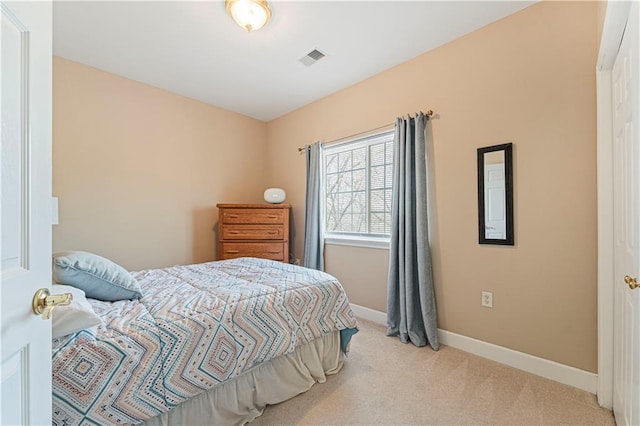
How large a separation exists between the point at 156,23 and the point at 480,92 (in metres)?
2.59

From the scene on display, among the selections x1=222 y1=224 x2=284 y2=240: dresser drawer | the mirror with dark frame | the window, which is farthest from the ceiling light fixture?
x1=222 y1=224 x2=284 y2=240: dresser drawer

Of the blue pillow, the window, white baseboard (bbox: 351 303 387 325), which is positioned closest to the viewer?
the blue pillow

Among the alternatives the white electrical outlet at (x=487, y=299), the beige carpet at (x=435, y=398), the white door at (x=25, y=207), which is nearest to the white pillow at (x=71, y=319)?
the white door at (x=25, y=207)

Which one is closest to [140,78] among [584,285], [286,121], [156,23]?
[156,23]

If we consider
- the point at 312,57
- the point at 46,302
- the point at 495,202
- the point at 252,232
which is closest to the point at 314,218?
the point at 252,232

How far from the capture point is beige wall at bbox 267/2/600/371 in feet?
5.93

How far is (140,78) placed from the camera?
2982mm

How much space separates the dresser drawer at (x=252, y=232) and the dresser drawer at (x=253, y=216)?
65 mm

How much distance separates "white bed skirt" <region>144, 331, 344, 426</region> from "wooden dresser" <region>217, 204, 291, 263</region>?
165 cm

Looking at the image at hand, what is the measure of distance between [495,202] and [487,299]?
761mm

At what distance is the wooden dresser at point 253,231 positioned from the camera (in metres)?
3.35

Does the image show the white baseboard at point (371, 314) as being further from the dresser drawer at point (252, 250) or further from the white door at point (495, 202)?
the white door at point (495, 202)

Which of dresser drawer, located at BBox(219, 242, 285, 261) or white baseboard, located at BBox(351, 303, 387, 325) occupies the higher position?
dresser drawer, located at BBox(219, 242, 285, 261)

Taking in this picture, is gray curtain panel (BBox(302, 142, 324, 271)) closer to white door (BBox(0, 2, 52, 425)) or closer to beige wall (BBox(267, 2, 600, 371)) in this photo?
beige wall (BBox(267, 2, 600, 371))
